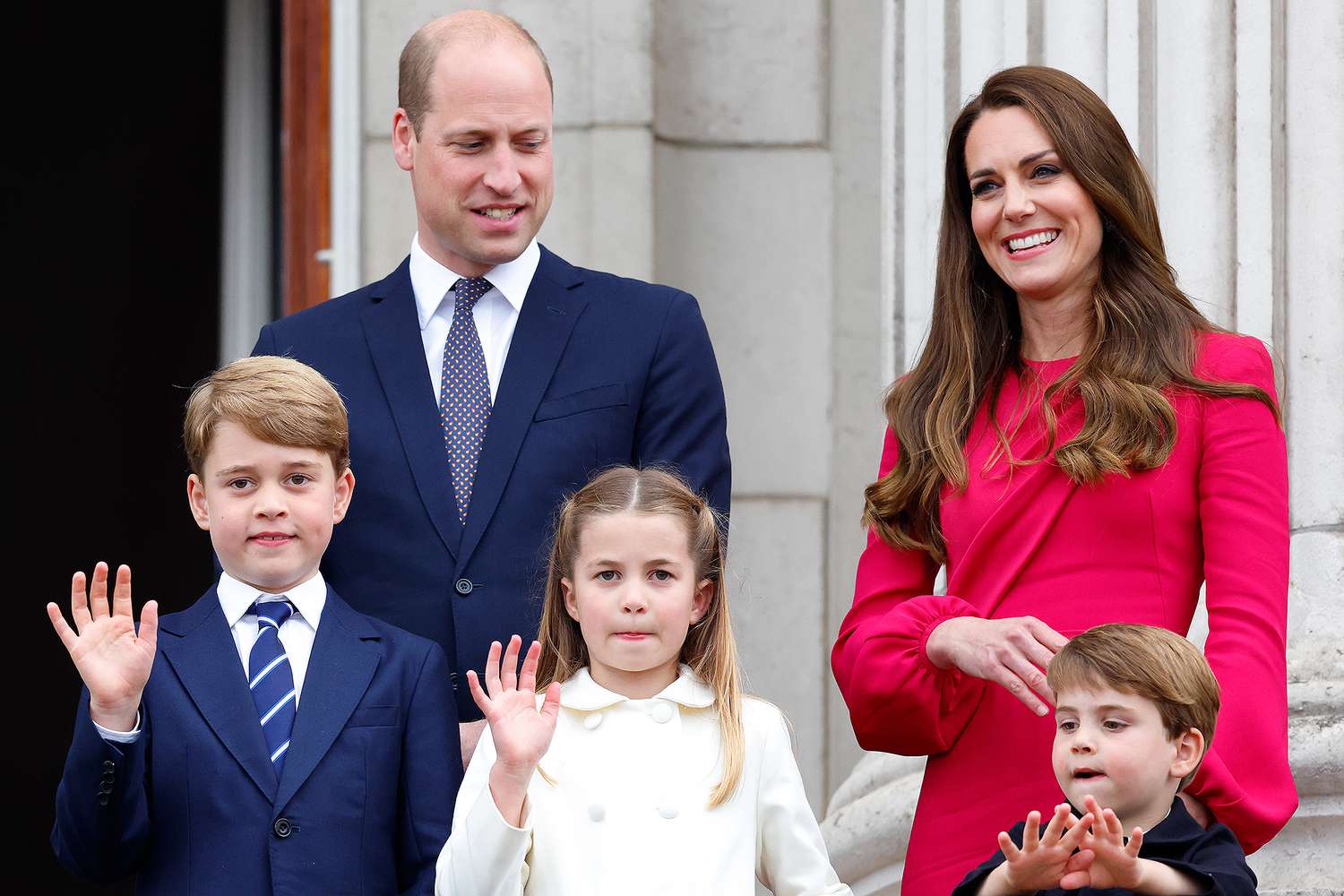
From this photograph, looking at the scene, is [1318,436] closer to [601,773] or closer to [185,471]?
[601,773]

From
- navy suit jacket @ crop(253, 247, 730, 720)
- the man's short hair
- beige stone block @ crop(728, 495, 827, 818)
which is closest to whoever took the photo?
navy suit jacket @ crop(253, 247, 730, 720)

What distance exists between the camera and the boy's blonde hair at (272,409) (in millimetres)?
2971

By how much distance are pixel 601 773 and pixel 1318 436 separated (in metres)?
1.63

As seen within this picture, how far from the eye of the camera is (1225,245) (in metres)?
3.89

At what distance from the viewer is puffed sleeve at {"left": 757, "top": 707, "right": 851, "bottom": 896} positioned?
2.86 metres

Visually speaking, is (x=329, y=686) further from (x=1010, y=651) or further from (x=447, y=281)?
(x=1010, y=651)

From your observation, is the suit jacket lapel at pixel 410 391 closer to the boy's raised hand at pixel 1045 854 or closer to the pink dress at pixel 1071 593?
the pink dress at pixel 1071 593

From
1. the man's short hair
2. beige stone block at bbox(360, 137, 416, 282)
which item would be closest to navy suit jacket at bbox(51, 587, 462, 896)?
the man's short hair

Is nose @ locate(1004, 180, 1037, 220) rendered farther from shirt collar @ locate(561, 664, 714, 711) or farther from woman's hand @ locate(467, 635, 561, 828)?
woman's hand @ locate(467, 635, 561, 828)

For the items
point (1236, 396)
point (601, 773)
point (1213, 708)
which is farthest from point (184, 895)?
point (1236, 396)

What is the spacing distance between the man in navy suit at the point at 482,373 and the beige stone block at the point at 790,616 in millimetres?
2256

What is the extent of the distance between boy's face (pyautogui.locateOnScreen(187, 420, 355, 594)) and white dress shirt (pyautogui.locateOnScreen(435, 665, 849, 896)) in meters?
0.38

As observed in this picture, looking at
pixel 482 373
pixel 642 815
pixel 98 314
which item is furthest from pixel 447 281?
pixel 98 314

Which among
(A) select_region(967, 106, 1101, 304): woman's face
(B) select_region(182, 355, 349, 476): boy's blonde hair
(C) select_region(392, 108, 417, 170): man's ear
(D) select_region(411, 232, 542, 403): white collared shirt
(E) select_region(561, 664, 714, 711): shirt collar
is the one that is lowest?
(E) select_region(561, 664, 714, 711): shirt collar
